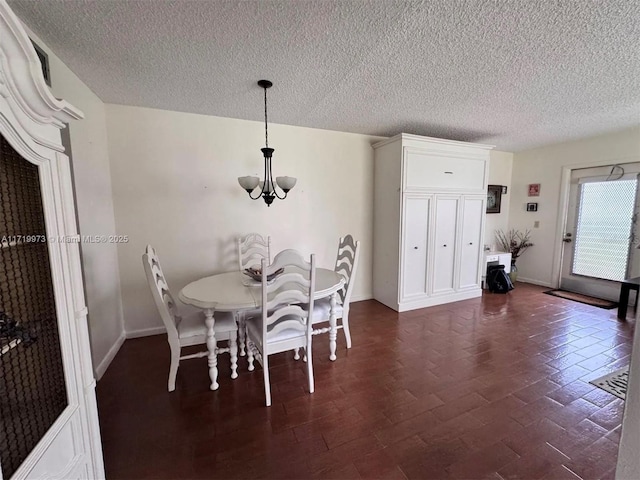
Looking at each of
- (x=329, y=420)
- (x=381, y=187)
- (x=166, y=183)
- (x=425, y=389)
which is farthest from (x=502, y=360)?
(x=166, y=183)

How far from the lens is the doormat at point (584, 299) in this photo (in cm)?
362

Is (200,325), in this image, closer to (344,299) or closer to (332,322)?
(332,322)

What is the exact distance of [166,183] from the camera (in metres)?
2.81

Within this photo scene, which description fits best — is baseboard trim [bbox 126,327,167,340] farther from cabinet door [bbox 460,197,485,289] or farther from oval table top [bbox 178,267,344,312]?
cabinet door [bbox 460,197,485,289]

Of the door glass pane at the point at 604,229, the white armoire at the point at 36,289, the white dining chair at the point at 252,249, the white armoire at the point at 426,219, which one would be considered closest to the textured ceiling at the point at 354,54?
the white armoire at the point at 426,219

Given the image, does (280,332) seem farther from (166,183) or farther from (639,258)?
(639,258)

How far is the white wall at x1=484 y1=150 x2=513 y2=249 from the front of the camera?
475 centimetres

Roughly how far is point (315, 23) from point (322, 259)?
255cm

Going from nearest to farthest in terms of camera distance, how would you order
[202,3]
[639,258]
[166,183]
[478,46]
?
[202,3] < [478,46] < [166,183] < [639,258]

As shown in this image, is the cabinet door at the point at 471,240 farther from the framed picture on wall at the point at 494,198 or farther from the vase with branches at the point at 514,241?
the vase with branches at the point at 514,241

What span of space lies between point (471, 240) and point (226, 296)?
11.0 ft

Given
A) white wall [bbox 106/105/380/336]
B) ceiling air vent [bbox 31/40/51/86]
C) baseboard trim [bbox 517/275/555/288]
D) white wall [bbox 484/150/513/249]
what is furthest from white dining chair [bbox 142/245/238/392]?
baseboard trim [bbox 517/275/555/288]

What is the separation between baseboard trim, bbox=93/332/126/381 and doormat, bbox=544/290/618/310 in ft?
18.2

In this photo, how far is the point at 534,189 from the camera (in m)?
4.59
